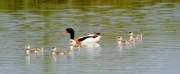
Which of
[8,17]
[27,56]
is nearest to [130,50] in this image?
[27,56]

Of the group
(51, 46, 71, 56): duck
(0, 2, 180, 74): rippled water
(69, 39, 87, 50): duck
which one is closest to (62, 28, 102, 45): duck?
(0, 2, 180, 74): rippled water

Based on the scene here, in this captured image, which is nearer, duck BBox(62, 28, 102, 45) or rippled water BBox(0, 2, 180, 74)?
rippled water BBox(0, 2, 180, 74)

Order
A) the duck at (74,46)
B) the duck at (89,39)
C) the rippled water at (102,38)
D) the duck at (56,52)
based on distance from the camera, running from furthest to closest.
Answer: the duck at (89,39) < the duck at (74,46) < the duck at (56,52) < the rippled water at (102,38)

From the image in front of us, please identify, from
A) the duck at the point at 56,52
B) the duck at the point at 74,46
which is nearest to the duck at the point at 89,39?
the duck at the point at 74,46

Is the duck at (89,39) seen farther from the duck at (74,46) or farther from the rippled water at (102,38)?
the duck at (74,46)

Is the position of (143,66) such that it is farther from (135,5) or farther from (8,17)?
(135,5)

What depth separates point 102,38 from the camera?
2759cm

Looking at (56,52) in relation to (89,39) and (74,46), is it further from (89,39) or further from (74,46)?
(89,39)

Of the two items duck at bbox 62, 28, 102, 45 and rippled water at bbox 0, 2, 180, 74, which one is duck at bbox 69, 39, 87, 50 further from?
duck at bbox 62, 28, 102, 45

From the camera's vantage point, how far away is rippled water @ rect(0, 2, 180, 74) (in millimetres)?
20781

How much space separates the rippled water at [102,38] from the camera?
20781 mm

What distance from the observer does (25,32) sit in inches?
1133

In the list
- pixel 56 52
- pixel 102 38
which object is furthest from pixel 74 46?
pixel 102 38

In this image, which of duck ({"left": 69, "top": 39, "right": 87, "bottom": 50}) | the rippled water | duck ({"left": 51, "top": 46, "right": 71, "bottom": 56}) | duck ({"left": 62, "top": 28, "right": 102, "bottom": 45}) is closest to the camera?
the rippled water
